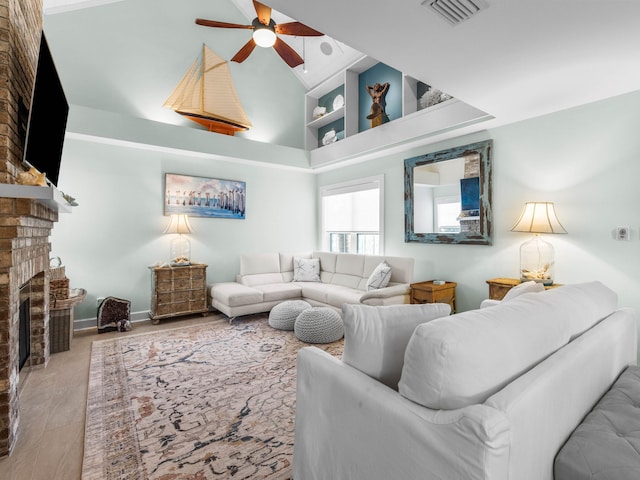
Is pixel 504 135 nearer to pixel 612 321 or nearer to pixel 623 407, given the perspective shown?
pixel 612 321

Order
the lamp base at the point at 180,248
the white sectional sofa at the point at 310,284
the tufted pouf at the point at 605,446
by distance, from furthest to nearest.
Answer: the lamp base at the point at 180,248, the white sectional sofa at the point at 310,284, the tufted pouf at the point at 605,446

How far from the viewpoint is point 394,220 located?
4723 mm

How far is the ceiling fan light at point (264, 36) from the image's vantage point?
3.40m

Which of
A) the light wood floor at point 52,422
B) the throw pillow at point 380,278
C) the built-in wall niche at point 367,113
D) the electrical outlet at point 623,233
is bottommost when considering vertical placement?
the light wood floor at point 52,422

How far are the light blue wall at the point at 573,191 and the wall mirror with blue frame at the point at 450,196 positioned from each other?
11cm

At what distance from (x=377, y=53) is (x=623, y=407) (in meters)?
2.23

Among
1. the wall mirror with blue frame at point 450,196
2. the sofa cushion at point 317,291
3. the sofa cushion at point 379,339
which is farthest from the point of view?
the sofa cushion at point 317,291

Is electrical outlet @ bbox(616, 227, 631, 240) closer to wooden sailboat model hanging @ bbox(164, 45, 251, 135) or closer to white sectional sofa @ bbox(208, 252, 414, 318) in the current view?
white sectional sofa @ bbox(208, 252, 414, 318)

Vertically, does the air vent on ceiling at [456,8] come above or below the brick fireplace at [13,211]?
above

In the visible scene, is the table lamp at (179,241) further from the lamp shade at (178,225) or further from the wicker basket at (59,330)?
the wicker basket at (59,330)

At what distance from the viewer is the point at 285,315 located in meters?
3.92

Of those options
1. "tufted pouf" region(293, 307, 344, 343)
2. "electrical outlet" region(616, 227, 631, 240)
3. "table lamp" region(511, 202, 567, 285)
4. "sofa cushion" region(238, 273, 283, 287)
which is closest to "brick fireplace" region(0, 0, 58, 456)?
"tufted pouf" region(293, 307, 344, 343)

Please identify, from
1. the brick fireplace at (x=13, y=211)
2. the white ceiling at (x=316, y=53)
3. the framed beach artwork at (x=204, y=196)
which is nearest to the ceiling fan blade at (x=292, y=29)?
the white ceiling at (x=316, y=53)

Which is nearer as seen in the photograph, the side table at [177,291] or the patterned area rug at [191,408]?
the patterned area rug at [191,408]
